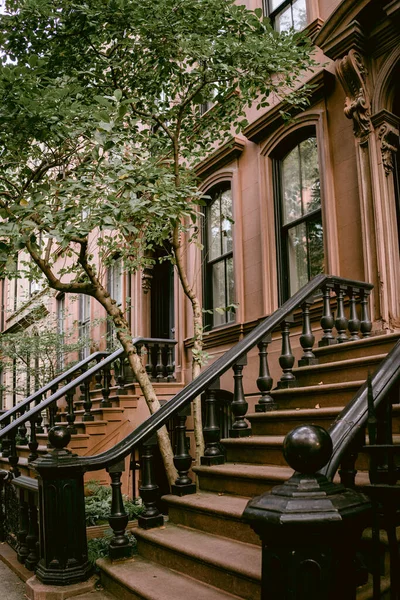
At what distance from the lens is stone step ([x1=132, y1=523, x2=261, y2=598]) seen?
11.4 ft

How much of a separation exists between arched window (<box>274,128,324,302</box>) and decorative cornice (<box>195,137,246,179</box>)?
895 millimetres

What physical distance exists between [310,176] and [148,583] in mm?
6404

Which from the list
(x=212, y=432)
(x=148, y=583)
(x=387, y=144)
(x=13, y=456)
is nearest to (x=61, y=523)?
(x=148, y=583)

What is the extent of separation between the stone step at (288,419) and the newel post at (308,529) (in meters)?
2.29

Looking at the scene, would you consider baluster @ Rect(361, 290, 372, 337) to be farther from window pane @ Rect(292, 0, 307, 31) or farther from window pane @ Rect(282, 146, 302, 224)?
window pane @ Rect(292, 0, 307, 31)

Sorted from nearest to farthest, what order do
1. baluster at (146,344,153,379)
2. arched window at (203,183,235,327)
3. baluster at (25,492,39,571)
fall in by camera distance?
baluster at (25,492,39,571)
arched window at (203,183,235,327)
baluster at (146,344,153,379)

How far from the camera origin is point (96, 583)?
4395 millimetres

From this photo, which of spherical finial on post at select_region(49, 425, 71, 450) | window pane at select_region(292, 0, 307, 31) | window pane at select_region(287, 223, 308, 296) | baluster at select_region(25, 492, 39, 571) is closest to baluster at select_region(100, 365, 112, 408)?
window pane at select_region(287, 223, 308, 296)

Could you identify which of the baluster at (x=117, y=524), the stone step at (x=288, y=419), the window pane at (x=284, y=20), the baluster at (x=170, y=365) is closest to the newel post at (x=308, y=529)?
the stone step at (x=288, y=419)

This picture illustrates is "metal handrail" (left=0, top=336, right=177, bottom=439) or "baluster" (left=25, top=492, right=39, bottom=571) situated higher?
"metal handrail" (left=0, top=336, right=177, bottom=439)

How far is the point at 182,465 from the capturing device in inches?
202

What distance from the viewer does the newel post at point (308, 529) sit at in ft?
6.95

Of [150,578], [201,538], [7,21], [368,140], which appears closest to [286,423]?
[201,538]

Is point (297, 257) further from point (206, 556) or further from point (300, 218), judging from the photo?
point (206, 556)
